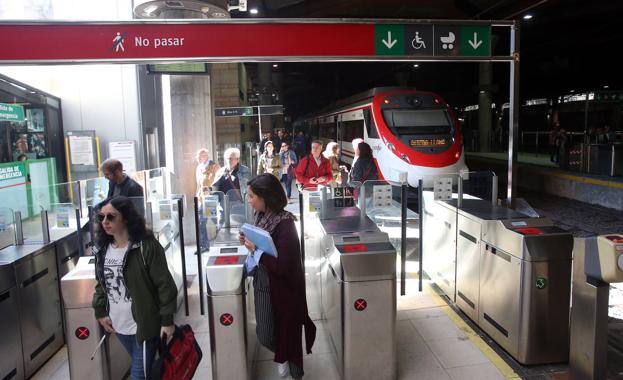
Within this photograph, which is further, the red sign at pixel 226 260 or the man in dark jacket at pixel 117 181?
the man in dark jacket at pixel 117 181

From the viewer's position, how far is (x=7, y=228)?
457 cm

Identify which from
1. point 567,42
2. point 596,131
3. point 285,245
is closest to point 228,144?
point 285,245

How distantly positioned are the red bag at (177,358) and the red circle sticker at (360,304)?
1218 mm

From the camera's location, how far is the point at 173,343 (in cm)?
303

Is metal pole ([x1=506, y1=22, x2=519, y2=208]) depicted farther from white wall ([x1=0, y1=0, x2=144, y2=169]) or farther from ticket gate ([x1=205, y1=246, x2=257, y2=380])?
white wall ([x1=0, y1=0, x2=144, y2=169])

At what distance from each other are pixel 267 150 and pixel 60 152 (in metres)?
5.08

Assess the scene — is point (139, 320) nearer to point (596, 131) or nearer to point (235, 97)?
point (235, 97)

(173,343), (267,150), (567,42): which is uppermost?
(567,42)

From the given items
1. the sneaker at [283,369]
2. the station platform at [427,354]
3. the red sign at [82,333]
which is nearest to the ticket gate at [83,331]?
the red sign at [82,333]

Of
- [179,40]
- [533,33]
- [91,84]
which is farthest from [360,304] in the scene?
Answer: [533,33]

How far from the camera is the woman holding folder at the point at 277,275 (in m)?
3.45

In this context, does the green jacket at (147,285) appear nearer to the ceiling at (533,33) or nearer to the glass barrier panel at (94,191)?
the glass barrier panel at (94,191)

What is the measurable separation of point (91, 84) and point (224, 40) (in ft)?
23.4

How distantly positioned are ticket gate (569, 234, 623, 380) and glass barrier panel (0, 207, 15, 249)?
4628 mm
